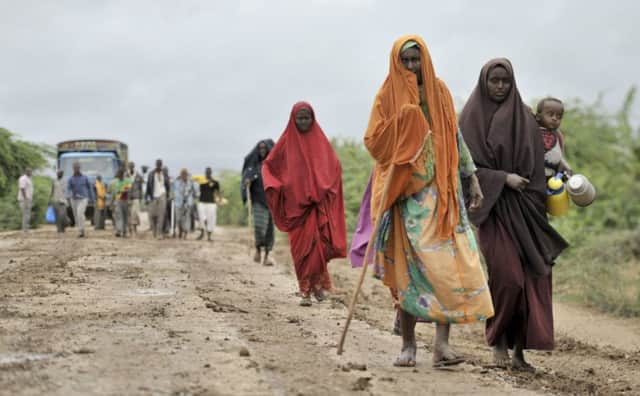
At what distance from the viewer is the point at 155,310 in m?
7.36

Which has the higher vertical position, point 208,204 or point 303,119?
point 303,119

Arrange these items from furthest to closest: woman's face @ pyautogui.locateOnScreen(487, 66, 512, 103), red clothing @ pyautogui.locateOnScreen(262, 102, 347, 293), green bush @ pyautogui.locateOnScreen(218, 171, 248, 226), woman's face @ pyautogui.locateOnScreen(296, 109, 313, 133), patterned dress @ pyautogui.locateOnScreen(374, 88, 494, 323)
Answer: green bush @ pyautogui.locateOnScreen(218, 171, 248, 226) → woman's face @ pyautogui.locateOnScreen(296, 109, 313, 133) → red clothing @ pyautogui.locateOnScreen(262, 102, 347, 293) → woman's face @ pyautogui.locateOnScreen(487, 66, 512, 103) → patterned dress @ pyautogui.locateOnScreen(374, 88, 494, 323)

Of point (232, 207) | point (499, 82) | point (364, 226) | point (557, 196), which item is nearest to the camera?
point (499, 82)

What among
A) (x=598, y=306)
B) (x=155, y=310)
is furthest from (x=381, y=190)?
(x=598, y=306)

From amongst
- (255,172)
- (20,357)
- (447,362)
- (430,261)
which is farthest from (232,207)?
(20,357)

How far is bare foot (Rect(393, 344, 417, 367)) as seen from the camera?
19.4ft

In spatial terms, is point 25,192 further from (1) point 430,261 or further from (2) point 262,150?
(1) point 430,261

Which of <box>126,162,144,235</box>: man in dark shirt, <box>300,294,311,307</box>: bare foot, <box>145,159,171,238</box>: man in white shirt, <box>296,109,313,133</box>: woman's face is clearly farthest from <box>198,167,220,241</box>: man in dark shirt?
<box>300,294,311,307</box>: bare foot

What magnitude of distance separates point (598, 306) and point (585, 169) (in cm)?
1083

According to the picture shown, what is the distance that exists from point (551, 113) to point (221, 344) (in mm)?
2818

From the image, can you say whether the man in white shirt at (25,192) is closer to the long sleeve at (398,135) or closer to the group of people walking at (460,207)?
the group of people walking at (460,207)

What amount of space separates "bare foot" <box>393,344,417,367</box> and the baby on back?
1.68 metres

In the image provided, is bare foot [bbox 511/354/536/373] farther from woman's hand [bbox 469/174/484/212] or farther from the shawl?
the shawl

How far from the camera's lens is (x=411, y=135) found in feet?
18.7
